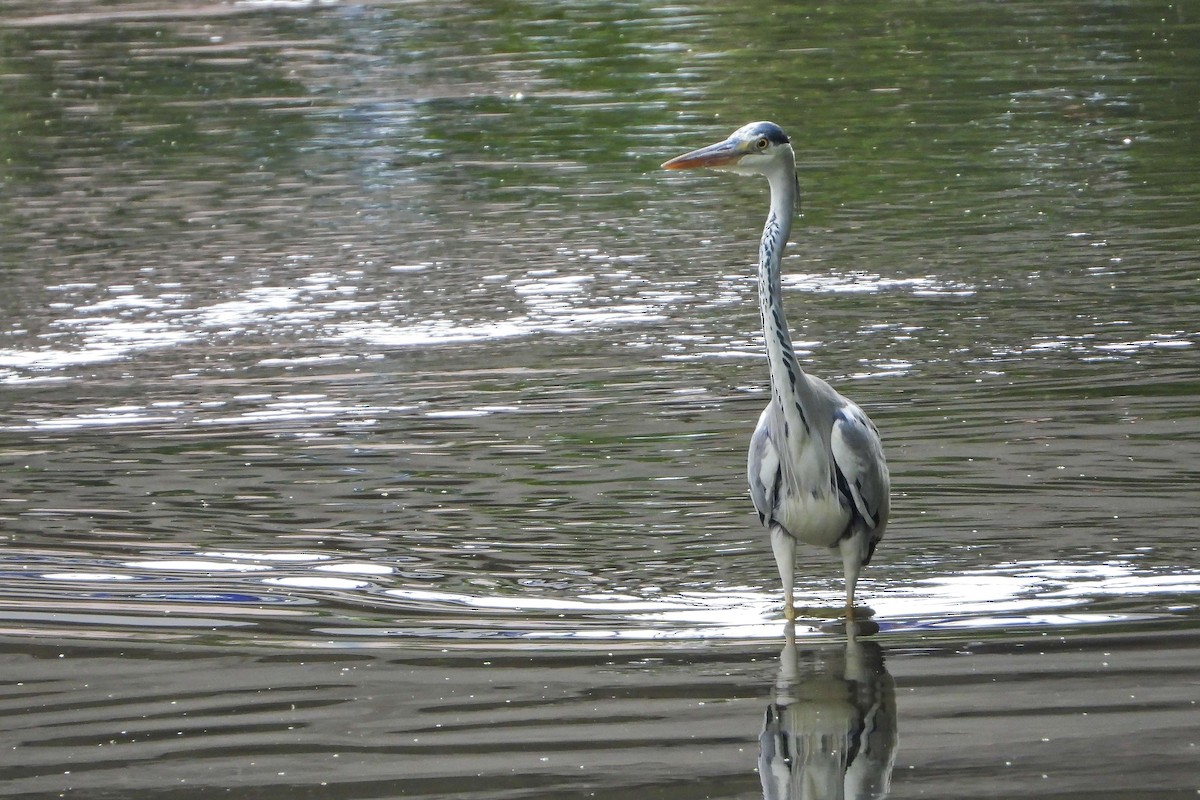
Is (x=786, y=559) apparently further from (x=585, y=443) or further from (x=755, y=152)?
(x=585, y=443)

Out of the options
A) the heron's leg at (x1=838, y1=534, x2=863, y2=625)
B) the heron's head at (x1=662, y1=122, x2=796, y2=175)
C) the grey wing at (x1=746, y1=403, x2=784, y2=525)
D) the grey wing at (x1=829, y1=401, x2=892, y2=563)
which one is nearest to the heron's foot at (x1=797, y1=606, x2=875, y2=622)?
the heron's leg at (x1=838, y1=534, x2=863, y2=625)

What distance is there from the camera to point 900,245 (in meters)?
14.0

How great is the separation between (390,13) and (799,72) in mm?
10323

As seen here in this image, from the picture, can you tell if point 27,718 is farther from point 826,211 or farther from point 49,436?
point 826,211

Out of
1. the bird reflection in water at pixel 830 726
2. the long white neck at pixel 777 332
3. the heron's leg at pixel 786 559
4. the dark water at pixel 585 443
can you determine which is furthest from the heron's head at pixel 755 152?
the bird reflection in water at pixel 830 726

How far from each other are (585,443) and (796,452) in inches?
104

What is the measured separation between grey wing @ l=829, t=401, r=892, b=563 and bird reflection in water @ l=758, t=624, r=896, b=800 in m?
0.46

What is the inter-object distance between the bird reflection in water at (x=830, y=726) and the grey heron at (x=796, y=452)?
0.36 meters

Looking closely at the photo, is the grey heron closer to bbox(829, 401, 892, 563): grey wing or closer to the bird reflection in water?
bbox(829, 401, 892, 563): grey wing

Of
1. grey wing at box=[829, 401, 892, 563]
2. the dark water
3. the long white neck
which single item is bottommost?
the dark water

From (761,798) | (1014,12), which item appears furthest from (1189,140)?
(761,798)

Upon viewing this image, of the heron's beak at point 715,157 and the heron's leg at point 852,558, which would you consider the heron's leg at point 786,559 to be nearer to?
the heron's leg at point 852,558

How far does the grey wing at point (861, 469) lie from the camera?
7363mm

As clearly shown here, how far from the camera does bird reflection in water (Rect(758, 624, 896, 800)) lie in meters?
5.91
